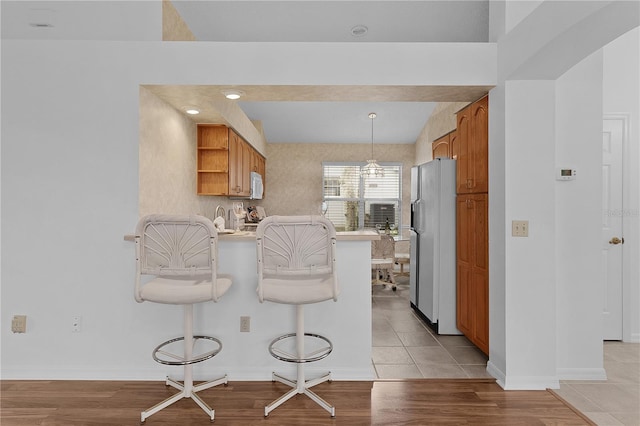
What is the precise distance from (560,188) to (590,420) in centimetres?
151

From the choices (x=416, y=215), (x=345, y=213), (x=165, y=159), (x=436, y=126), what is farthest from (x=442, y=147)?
(x=165, y=159)

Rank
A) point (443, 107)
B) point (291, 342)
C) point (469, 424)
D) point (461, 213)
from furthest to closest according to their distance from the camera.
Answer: point (443, 107), point (461, 213), point (291, 342), point (469, 424)

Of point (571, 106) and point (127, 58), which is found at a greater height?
point (127, 58)

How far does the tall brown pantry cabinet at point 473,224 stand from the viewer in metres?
2.99

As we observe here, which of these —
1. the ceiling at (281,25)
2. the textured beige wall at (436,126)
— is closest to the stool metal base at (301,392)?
the ceiling at (281,25)

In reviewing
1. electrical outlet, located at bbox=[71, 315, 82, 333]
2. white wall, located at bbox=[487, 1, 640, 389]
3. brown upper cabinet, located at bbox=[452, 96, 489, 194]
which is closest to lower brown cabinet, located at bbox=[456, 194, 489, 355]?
brown upper cabinet, located at bbox=[452, 96, 489, 194]

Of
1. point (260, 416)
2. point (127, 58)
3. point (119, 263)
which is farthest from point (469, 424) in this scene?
point (127, 58)

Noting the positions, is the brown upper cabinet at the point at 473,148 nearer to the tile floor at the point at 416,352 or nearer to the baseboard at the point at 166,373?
the tile floor at the point at 416,352

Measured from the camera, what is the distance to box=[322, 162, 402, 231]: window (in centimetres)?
745

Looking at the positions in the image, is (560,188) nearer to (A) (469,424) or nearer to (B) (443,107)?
(A) (469,424)

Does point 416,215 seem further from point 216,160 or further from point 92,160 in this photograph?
point 92,160

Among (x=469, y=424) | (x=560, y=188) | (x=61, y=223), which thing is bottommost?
(x=469, y=424)

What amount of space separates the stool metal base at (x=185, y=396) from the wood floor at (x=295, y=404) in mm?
44

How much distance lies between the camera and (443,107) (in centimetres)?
537
